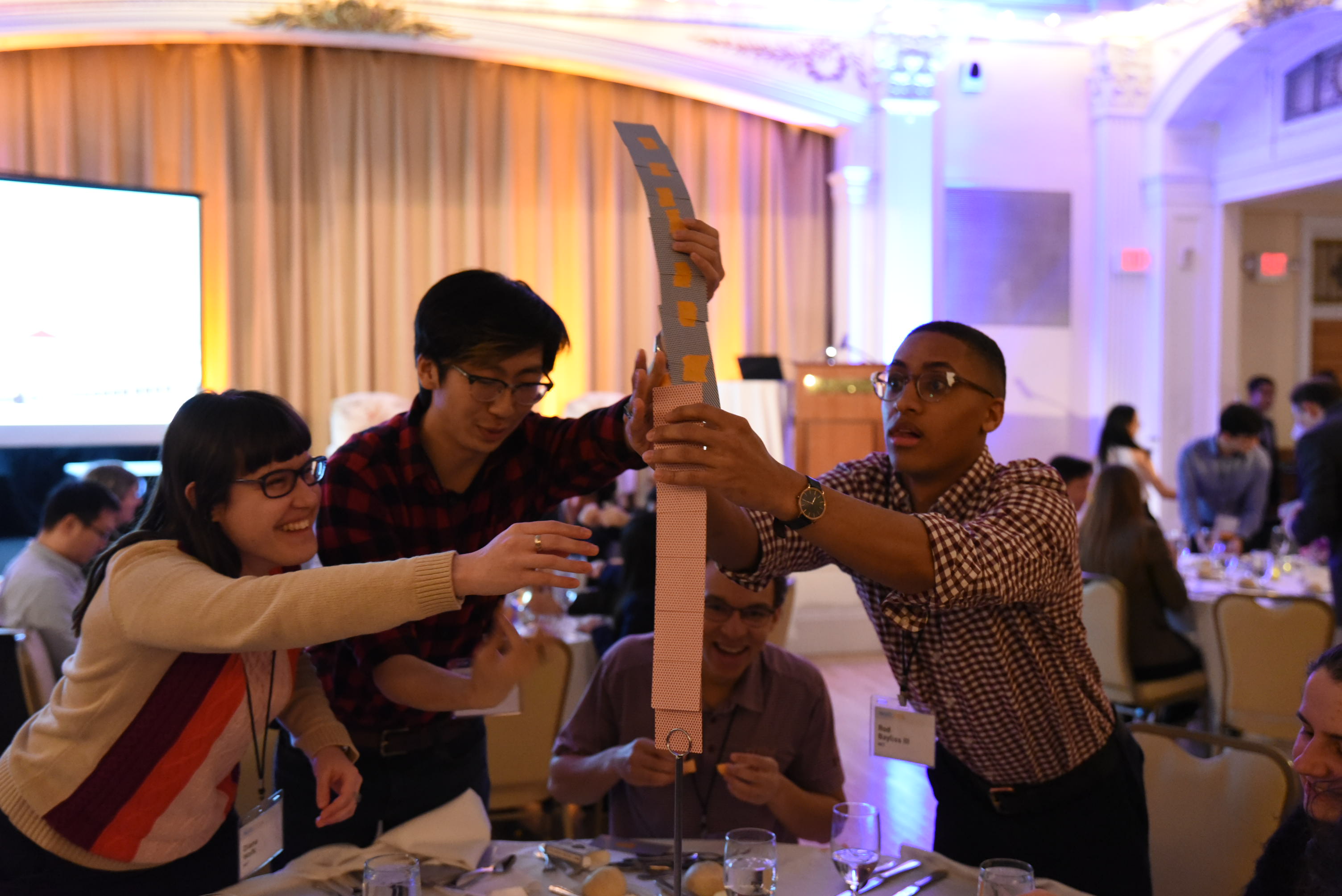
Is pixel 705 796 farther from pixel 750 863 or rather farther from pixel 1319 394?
pixel 1319 394

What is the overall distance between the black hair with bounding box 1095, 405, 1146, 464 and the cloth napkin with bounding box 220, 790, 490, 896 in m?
5.93

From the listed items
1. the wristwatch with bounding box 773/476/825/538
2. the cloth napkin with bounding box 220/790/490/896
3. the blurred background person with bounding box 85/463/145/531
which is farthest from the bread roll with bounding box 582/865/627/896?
the blurred background person with bounding box 85/463/145/531

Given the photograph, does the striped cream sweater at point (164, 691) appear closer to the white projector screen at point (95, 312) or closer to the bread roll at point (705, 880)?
the bread roll at point (705, 880)

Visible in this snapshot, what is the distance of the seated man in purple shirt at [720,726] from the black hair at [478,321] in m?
0.75

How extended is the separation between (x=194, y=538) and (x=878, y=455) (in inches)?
44.4

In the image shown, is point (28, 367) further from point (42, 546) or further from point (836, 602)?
point (836, 602)

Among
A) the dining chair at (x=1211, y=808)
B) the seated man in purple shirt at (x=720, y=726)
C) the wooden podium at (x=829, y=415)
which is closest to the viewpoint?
the dining chair at (x=1211, y=808)

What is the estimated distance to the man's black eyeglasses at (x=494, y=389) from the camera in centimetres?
174

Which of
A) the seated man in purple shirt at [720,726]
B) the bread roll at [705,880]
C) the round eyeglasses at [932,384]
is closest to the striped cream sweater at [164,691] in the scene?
the bread roll at [705,880]

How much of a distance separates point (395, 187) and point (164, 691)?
7.09m

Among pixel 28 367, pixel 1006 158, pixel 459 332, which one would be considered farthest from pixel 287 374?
pixel 459 332

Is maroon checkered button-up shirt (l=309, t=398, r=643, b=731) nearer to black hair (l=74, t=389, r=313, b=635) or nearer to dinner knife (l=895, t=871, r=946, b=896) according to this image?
black hair (l=74, t=389, r=313, b=635)

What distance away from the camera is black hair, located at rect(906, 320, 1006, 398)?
1708 mm

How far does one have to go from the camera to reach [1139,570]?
4141 millimetres
